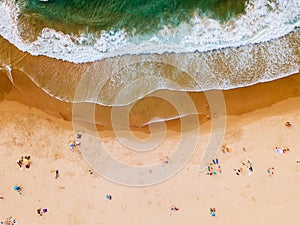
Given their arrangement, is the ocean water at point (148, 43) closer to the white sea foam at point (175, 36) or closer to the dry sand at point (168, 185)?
the white sea foam at point (175, 36)

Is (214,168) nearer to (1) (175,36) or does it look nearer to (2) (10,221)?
(1) (175,36)

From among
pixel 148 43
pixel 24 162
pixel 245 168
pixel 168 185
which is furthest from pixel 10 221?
pixel 245 168

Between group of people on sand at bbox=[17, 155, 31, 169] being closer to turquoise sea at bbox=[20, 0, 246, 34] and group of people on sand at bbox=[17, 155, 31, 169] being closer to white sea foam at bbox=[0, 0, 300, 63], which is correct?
white sea foam at bbox=[0, 0, 300, 63]

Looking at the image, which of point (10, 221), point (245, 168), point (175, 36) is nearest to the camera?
point (245, 168)

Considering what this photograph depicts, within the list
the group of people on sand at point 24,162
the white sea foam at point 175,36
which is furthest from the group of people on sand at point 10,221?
the white sea foam at point 175,36

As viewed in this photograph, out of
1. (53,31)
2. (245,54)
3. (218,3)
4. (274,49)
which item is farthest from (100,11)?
(274,49)

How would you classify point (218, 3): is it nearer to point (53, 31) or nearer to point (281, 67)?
point (281, 67)
